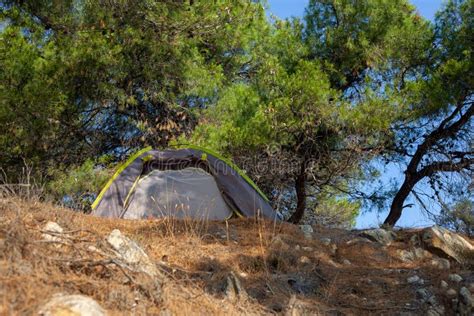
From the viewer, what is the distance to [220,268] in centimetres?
589

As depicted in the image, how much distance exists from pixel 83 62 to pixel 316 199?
20.9 feet

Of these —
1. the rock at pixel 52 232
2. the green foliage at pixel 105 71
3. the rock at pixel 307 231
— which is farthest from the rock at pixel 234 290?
the green foliage at pixel 105 71

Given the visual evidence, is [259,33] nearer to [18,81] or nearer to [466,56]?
[466,56]

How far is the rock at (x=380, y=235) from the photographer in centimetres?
762

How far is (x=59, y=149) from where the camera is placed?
35.1 ft

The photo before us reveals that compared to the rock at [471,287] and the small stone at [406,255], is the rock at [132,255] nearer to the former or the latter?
the rock at [471,287]

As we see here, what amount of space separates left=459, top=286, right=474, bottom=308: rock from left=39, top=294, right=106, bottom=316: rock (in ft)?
11.2

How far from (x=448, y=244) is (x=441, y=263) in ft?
2.16

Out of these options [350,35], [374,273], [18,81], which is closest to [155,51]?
[18,81]

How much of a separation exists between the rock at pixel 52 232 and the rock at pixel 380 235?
424 cm

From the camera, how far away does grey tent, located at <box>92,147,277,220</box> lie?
9039mm

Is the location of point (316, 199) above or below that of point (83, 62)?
below

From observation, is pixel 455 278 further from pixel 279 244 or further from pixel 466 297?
pixel 279 244

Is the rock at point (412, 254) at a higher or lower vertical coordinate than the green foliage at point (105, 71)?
lower
